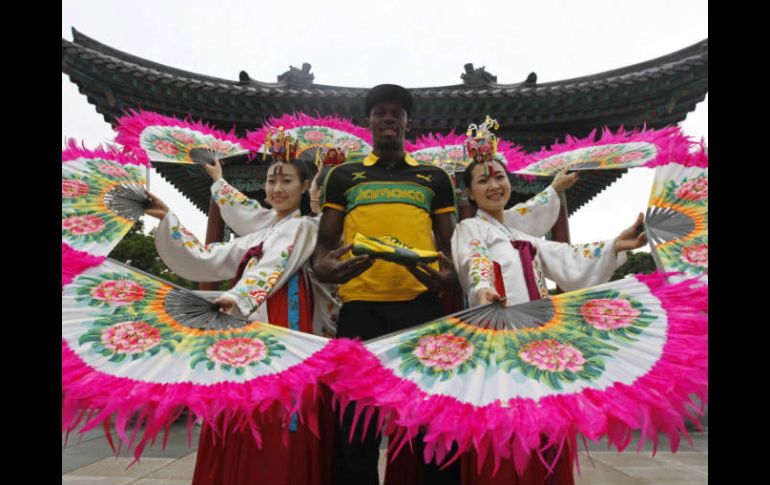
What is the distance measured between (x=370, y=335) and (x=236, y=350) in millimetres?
658

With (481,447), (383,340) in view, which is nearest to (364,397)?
(383,340)

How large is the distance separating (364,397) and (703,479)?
4.26 metres

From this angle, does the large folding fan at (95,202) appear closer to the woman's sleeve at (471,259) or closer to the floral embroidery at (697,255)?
the woman's sleeve at (471,259)

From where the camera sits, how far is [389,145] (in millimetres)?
2746

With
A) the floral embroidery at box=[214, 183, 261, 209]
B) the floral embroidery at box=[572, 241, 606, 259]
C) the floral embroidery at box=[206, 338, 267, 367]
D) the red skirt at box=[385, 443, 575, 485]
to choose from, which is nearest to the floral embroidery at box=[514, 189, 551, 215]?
the floral embroidery at box=[572, 241, 606, 259]

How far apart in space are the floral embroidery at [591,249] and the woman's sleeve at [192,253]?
2.03 meters

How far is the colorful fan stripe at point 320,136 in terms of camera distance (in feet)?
11.1

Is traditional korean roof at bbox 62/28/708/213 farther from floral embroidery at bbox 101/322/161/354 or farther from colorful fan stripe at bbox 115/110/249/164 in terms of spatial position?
floral embroidery at bbox 101/322/161/354

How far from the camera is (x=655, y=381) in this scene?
72.3 inches

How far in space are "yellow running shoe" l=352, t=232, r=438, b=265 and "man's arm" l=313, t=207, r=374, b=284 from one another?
0.06m

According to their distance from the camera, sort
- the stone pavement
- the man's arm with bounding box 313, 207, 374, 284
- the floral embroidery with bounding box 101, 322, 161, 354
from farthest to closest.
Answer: the stone pavement → the man's arm with bounding box 313, 207, 374, 284 → the floral embroidery with bounding box 101, 322, 161, 354

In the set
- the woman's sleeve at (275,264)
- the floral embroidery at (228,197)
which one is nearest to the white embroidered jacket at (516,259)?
the woman's sleeve at (275,264)

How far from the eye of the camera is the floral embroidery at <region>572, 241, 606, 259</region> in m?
2.76

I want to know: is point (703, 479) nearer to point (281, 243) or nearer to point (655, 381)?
point (655, 381)
